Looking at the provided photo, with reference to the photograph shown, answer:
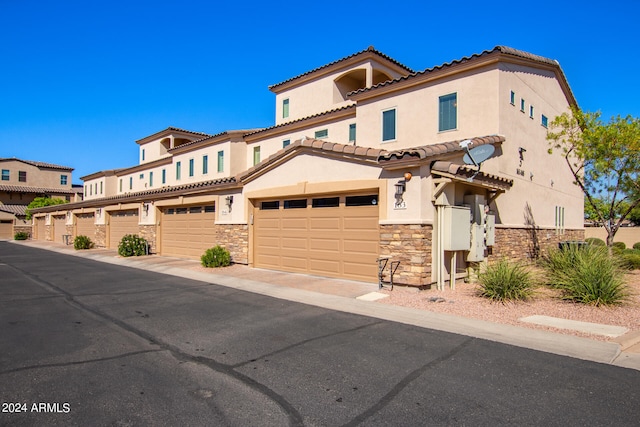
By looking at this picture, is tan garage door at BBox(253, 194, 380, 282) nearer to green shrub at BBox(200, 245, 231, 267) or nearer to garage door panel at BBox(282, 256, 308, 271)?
garage door panel at BBox(282, 256, 308, 271)

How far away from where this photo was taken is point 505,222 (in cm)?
1522

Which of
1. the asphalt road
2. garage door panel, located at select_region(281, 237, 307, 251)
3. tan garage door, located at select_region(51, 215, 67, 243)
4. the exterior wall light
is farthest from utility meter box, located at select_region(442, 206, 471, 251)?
tan garage door, located at select_region(51, 215, 67, 243)

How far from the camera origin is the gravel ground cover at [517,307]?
7930mm

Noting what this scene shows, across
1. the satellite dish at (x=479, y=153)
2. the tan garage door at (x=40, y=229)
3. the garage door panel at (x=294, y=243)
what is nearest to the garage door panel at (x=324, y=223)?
the garage door panel at (x=294, y=243)

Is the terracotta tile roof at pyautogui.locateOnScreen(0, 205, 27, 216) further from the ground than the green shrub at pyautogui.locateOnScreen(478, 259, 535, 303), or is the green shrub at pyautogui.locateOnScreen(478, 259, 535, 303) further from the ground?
the terracotta tile roof at pyautogui.locateOnScreen(0, 205, 27, 216)

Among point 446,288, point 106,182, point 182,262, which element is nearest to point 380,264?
point 446,288

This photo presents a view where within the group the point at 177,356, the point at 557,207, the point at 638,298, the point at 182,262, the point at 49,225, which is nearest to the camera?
the point at 177,356

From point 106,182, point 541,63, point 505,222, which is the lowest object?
point 505,222

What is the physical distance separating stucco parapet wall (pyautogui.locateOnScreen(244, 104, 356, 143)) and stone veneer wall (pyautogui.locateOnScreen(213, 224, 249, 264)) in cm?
724

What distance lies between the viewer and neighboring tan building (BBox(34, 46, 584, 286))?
1121cm

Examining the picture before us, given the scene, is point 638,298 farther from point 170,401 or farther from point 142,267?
point 142,267

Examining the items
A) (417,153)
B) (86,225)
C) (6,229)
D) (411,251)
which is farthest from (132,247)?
(6,229)

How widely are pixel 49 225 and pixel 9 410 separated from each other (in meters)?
43.2

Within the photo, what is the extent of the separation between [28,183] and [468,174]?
2624 inches
